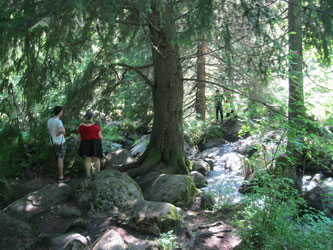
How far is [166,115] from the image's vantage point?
7746 mm

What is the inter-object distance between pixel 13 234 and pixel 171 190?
138 inches

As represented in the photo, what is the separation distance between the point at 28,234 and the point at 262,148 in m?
4.37

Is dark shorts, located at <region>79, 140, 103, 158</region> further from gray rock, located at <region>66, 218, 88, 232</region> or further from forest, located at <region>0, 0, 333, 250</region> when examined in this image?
gray rock, located at <region>66, 218, 88, 232</region>

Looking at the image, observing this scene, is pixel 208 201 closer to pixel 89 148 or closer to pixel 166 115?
pixel 166 115

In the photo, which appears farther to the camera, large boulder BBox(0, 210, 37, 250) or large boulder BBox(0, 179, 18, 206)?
large boulder BBox(0, 179, 18, 206)

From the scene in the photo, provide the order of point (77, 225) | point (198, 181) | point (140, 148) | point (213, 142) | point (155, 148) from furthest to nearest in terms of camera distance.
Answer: point (213, 142), point (140, 148), point (198, 181), point (155, 148), point (77, 225)

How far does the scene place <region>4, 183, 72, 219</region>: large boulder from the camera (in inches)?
212

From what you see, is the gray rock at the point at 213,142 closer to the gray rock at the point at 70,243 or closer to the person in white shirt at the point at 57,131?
the person in white shirt at the point at 57,131

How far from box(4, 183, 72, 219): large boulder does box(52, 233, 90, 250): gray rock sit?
146cm

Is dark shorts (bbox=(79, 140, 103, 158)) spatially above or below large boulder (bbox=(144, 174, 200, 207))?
above

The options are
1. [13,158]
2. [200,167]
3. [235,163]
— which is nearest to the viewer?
[13,158]

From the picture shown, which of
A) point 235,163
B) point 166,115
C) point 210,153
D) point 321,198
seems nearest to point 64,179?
point 166,115

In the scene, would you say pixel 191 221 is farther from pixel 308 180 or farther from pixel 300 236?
pixel 308 180

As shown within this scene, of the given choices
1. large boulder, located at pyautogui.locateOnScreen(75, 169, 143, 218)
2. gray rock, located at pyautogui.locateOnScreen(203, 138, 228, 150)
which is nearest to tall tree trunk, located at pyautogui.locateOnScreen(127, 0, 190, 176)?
large boulder, located at pyautogui.locateOnScreen(75, 169, 143, 218)
